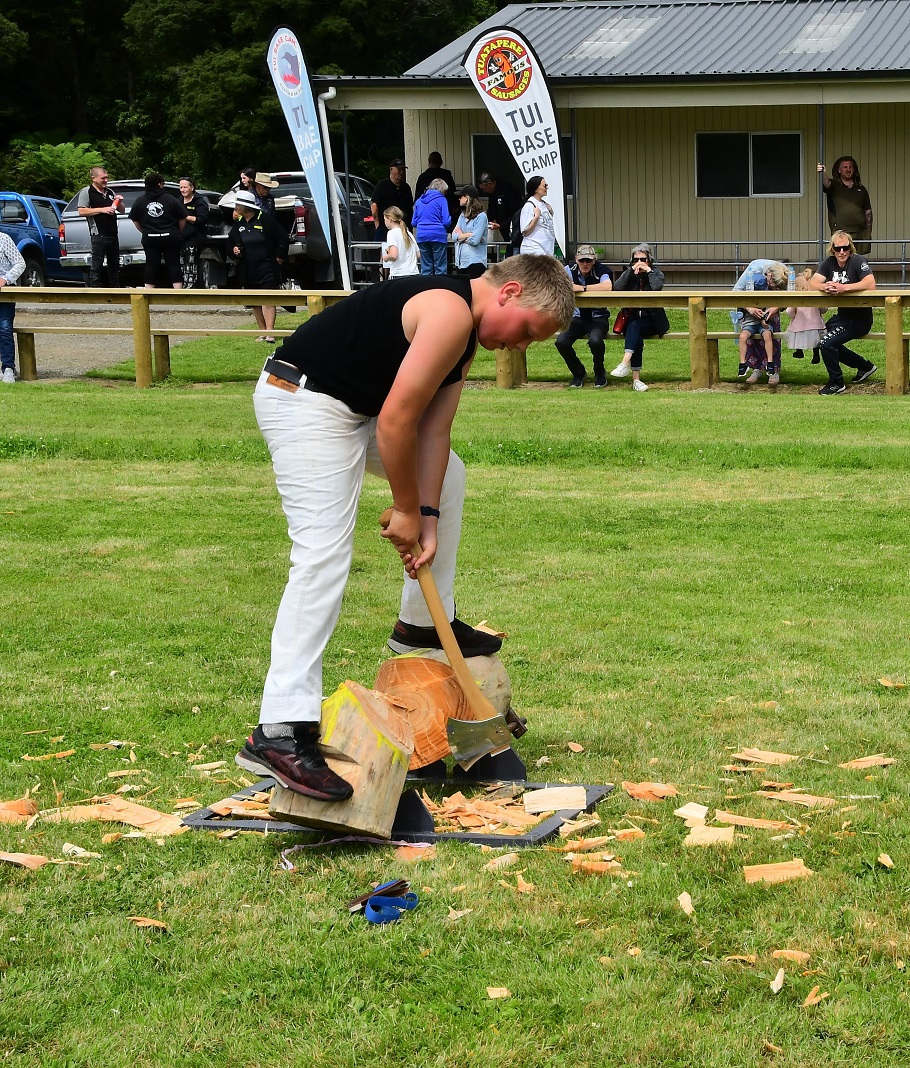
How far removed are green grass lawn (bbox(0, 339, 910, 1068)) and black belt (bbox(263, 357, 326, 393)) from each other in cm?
136

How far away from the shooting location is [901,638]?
655 centimetres

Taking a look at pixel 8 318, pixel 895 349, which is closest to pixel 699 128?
pixel 895 349

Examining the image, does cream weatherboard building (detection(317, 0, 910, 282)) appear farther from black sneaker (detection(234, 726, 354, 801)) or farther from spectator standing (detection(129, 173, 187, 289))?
black sneaker (detection(234, 726, 354, 801))

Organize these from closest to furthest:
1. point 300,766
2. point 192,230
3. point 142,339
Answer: point 300,766 → point 142,339 → point 192,230

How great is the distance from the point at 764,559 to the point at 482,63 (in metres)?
14.1

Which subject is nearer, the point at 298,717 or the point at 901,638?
the point at 298,717

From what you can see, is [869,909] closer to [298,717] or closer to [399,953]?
[399,953]

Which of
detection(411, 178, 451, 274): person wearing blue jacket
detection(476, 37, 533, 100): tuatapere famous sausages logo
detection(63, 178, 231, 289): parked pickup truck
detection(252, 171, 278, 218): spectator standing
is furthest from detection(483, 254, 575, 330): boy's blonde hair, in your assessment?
detection(63, 178, 231, 289): parked pickup truck

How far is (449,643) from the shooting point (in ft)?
15.2

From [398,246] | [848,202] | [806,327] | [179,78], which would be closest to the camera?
[806,327]

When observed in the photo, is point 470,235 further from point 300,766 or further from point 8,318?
point 300,766

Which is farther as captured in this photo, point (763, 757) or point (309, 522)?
point (763, 757)

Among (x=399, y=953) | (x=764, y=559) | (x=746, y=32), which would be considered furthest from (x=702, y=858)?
(x=746, y=32)

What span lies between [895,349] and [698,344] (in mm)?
2017
